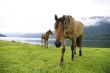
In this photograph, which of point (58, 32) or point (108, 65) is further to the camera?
point (108, 65)

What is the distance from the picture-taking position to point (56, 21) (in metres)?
11.7

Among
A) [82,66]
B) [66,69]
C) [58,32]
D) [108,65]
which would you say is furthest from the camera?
[108,65]

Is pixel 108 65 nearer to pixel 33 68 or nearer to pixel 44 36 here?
pixel 33 68

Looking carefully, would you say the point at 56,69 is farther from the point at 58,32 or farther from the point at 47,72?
the point at 58,32

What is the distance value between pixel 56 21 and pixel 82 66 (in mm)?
3677

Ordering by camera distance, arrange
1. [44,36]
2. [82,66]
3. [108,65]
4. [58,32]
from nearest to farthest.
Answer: [58,32], [82,66], [108,65], [44,36]

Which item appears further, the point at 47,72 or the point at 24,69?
the point at 24,69

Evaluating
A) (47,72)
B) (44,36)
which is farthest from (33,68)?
(44,36)

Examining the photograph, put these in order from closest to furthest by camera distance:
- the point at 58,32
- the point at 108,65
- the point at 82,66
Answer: the point at 58,32, the point at 82,66, the point at 108,65

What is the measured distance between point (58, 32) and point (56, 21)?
2.28 ft

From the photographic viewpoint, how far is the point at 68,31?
1366cm

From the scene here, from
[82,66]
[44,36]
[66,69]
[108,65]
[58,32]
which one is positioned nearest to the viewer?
[58,32]

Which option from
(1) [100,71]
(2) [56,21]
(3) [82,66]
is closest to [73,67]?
(3) [82,66]

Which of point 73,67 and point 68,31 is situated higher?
Answer: point 68,31
